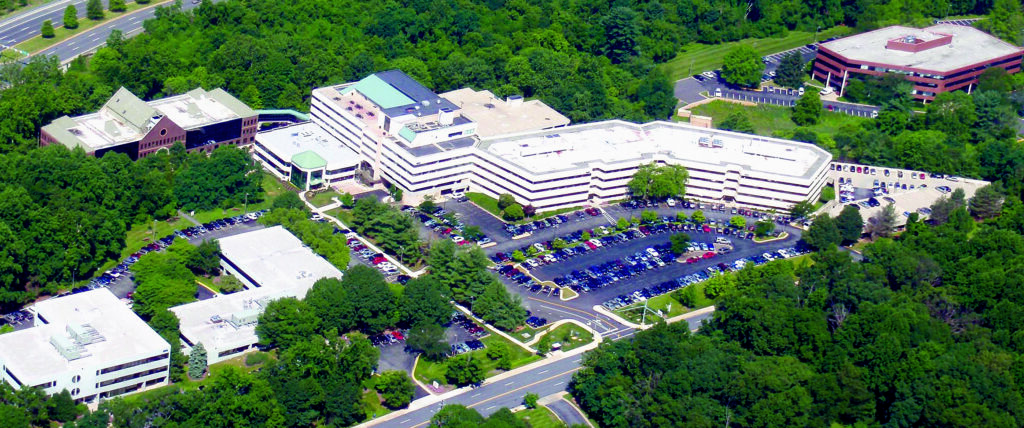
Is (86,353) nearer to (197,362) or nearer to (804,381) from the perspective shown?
(197,362)

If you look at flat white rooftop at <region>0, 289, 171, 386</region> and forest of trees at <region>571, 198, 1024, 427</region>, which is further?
forest of trees at <region>571, 198, 1024, 427</region>

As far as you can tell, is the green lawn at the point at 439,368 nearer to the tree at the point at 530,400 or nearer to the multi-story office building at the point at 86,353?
the tree at the point at 530,400

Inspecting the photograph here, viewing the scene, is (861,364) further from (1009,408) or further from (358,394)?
(358,394)

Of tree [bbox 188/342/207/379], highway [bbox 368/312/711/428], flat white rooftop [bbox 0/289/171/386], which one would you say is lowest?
highway [bbox 368/312/711/428]

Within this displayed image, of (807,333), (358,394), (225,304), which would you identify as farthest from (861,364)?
(225,304)

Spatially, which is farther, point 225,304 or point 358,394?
point 225,304

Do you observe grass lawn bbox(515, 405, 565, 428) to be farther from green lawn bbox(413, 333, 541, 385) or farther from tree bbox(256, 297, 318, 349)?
tree bbox(256, 297, 318, 349)

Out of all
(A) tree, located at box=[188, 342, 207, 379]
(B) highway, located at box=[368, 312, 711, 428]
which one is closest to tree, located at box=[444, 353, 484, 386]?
(B) highway, located at box=[368, 312, 711, 428]
